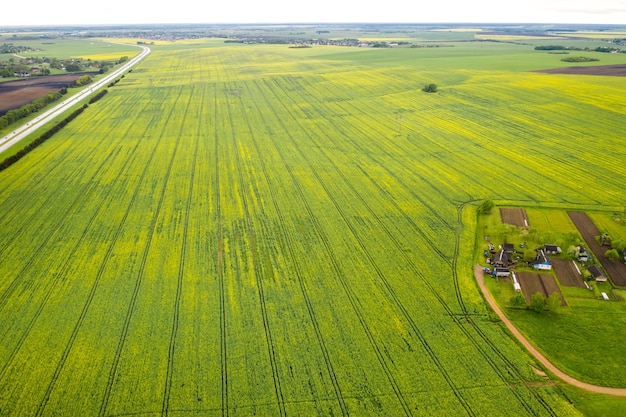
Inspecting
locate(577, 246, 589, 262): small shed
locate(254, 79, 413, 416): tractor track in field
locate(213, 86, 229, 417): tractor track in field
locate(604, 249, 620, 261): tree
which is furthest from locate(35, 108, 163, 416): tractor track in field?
locate(604, 249, 620, 261): tree

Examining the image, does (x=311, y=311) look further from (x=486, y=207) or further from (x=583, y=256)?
(x=583, y=256)

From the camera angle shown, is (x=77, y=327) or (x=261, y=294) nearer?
(x=77, y=327)

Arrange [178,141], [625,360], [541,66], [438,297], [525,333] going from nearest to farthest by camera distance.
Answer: [625,360] → [525,333] → [438,297] → [178,141] → [541,66]

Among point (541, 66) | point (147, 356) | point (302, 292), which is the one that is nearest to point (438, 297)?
point (302, 292)

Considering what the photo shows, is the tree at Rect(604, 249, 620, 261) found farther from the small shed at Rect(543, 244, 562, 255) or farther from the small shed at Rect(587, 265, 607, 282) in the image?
the small shed at Rect(543, 244, 562, 255)

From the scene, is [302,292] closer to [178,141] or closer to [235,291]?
[235,291]

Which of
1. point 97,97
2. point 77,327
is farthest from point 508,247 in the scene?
point 97,97
